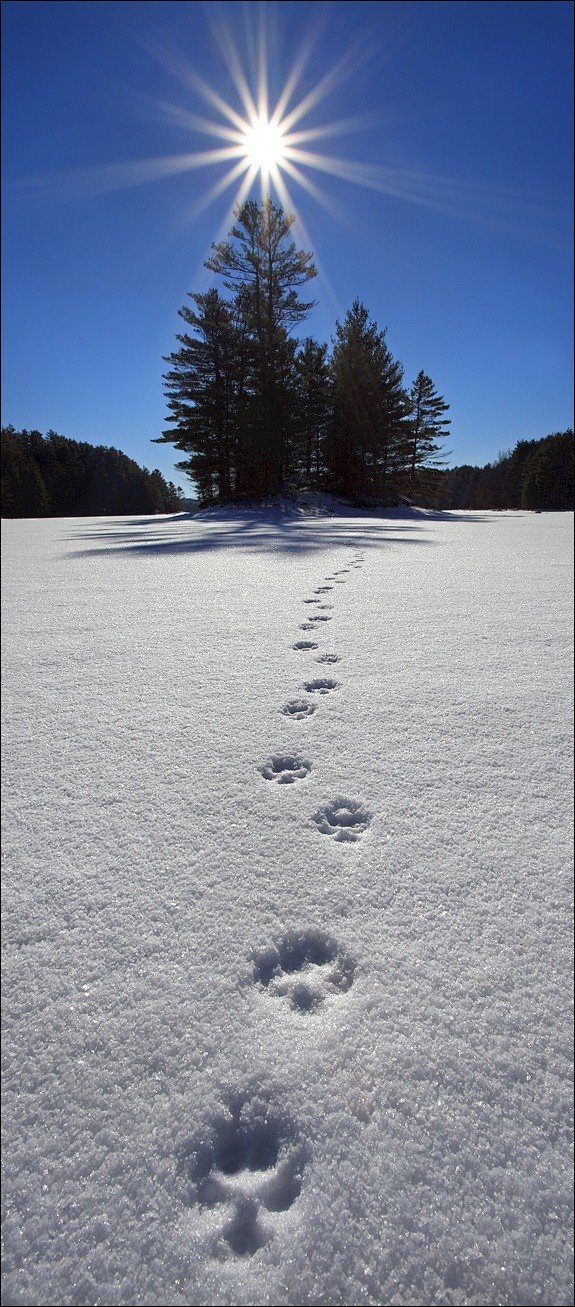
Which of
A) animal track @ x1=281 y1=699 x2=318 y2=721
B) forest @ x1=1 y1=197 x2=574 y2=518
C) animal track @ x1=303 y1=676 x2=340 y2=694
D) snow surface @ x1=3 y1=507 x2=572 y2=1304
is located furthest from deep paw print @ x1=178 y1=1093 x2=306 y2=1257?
forest @ x1=1 y1=197 x2=574 y2=518

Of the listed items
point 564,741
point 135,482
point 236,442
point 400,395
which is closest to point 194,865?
point 564,741

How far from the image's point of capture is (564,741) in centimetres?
119

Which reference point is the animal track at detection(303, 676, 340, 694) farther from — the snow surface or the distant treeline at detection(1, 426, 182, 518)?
the distant treeline at detection(1, 426, 182, 518)

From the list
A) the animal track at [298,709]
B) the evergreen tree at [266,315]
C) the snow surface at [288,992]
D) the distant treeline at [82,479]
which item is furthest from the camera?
the distant treeline at [82,479]

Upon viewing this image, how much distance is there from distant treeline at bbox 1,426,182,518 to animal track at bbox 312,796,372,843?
117ft

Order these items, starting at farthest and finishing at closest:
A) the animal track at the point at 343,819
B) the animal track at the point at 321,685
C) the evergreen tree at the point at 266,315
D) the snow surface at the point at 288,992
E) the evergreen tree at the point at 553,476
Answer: the evergreen tree at the point at 553,476 → the evergreen tree at the point at 266,315 → the animal track at the point at 321,685 → the animal track at the point at 343,819 → the snow surface at the point at 288,992

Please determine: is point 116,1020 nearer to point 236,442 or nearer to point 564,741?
point 564,741

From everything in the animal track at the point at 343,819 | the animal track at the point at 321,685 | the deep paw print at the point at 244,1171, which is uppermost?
the animal track at the point at 321,685

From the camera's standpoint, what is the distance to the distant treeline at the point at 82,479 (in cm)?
3593

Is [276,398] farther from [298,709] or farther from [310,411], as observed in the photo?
[298,709]

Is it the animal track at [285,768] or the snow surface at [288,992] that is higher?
the animal track at [285,768]

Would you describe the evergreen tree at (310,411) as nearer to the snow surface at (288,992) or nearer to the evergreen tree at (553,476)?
the snow surface at (288,992)

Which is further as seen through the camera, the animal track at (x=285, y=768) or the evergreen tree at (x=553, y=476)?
the evergreen tree at (x=553, y=476)

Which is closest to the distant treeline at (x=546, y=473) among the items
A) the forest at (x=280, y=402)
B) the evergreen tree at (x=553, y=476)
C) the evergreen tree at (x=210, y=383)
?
the evergreen tree at (x=553, y=476)
